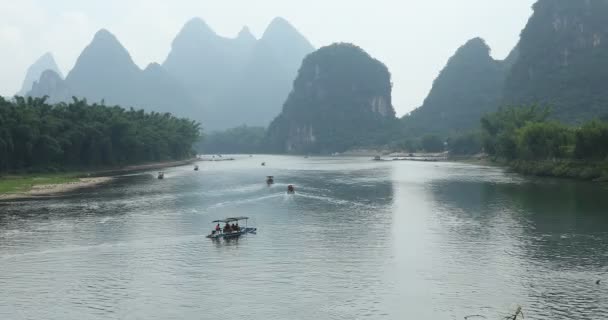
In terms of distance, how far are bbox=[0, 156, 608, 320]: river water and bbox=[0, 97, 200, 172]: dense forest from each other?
98.0 feet

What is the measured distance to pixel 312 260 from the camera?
3366 centimetres

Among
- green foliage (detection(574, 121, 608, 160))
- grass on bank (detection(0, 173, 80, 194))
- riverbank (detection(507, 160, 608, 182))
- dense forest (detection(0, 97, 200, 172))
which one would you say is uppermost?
dense forest (detection(0, 97, 200, 172))

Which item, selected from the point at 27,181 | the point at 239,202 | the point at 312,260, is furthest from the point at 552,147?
the point at 27,181

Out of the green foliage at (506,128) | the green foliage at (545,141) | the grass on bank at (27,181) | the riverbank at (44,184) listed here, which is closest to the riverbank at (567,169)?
the green foliage at (545,141)

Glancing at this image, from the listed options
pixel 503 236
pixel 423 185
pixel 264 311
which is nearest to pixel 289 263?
pixel 264 311

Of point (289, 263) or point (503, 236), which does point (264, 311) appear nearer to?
point (289, 263)

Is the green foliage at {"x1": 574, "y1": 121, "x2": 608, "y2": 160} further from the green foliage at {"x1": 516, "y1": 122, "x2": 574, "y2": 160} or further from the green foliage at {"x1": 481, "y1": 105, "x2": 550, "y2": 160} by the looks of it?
the green foliage at {"x1": 481, "y1": 105, "x2": 550, "y2": 160}

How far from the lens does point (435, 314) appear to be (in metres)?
24.1

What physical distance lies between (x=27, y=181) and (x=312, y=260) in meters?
61.3

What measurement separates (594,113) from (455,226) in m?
155

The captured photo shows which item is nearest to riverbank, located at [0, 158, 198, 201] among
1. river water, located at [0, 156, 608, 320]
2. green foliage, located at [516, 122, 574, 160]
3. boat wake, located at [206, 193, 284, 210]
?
river water, located at [0, 156, 608, 320]

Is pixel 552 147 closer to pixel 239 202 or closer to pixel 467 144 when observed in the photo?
pixel 239 202

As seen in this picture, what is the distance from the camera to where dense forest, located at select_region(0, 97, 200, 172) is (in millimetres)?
86062

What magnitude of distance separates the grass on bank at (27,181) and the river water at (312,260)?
12267 mm
